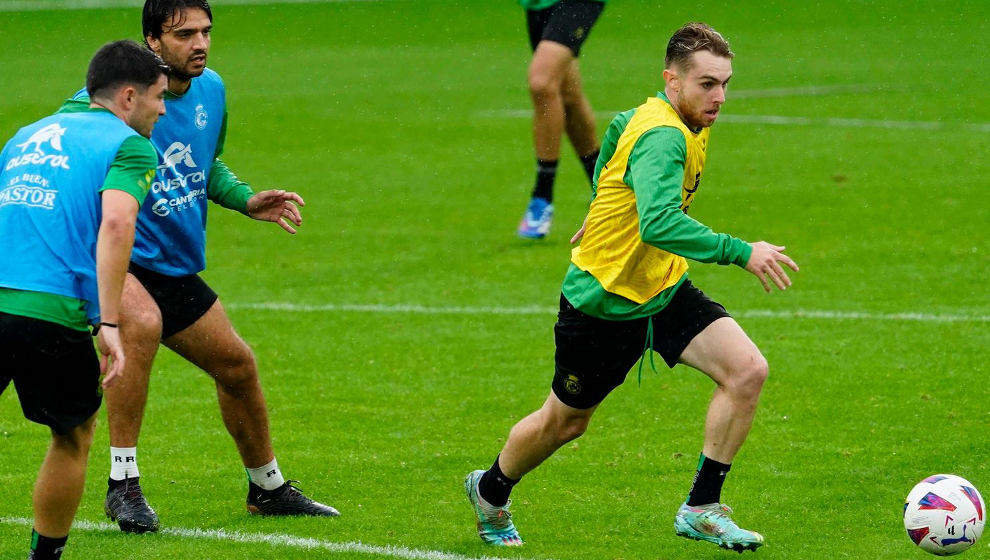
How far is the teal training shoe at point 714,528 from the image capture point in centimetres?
533

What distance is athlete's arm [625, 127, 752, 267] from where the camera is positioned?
4953mm

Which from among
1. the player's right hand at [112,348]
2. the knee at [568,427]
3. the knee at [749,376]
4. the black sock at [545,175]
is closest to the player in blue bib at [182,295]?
the player's right hand at [112,348]

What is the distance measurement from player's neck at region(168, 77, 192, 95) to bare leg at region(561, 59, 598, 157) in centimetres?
535

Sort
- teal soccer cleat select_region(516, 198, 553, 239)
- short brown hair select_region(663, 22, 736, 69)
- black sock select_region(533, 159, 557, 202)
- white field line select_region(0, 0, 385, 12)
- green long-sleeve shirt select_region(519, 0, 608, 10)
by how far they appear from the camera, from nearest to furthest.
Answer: short brown hair select_region(663, 22, 736, 69)
green long-sleeve shirt select_region(519, 0, 608, 10)
black sock select_region(533, 159, 557, 202)
teal soccer cleat select_region(516, 198, 553, 239)
white field line select_region(0, 0, 385, 12)

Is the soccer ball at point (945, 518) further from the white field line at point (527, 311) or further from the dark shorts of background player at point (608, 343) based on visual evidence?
the white field line at point (527, 311)

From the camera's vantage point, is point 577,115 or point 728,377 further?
point 577,115

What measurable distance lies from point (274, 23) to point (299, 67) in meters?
6.22

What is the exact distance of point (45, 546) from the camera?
5.03m

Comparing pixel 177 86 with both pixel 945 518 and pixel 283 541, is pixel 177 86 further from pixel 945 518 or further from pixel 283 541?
pixel 945 518

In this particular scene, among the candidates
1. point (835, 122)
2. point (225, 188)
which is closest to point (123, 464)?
point (225, 188)

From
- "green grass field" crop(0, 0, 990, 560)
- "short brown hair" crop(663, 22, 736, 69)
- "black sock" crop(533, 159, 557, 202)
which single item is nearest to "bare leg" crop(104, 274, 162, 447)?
"green grass field" crop(0, 0, 990, 560)

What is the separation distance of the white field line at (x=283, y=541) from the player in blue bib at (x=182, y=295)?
0.11 meters

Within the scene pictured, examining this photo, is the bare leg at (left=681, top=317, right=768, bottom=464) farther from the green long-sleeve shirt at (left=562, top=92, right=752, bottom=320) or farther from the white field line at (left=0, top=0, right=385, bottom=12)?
the white field line at (left=0, top=0, right=385, bottom=12)

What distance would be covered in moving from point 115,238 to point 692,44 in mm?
2171
